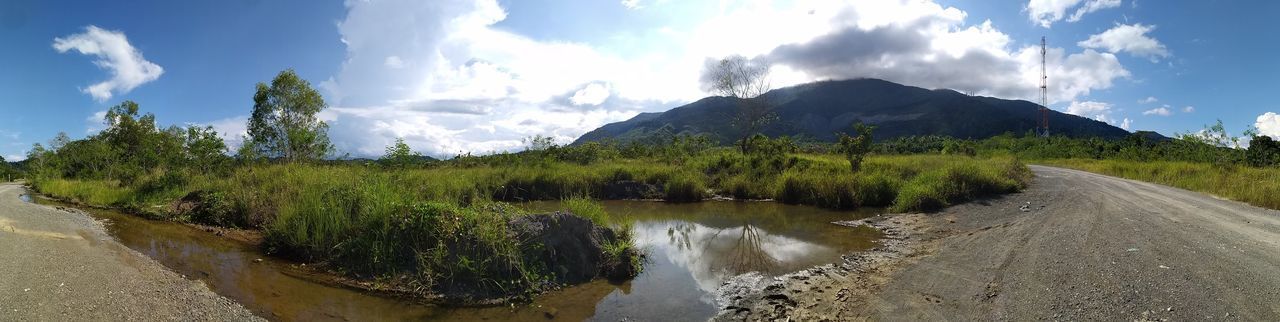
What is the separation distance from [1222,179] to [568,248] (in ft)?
60.9

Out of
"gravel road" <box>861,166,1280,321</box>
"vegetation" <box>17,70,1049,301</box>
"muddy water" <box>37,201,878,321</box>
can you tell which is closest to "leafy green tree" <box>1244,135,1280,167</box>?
"vegetation" <box>17,70,1049,301</box>

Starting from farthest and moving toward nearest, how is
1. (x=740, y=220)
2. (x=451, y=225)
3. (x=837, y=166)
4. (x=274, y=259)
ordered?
(x=837, y=166)
(x=740, y=220)
(x=274, y=259)
(x=451, y=225)

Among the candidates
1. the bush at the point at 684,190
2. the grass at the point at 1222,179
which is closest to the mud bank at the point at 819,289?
the grass at the point at 1222,179

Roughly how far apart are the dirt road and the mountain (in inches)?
4358

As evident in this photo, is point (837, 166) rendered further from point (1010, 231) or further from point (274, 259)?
point (274, 259)

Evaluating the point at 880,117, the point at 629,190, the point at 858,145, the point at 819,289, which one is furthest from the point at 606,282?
the point at 880,117

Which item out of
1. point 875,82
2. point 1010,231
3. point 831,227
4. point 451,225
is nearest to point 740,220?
point 831,227

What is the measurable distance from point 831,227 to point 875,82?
20774 cm

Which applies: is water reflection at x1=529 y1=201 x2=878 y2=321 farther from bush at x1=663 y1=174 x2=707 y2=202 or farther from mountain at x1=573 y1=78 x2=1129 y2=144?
mountain at x1=573 y1=78 x2=1129 y2=144

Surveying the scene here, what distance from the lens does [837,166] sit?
20516mm

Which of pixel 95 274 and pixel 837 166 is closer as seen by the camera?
pixel 95 274

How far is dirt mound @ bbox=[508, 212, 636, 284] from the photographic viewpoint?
22.8ft

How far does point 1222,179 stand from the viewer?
14.7 m

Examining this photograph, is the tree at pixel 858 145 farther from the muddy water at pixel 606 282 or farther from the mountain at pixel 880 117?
the mountain at pixel 880 117
